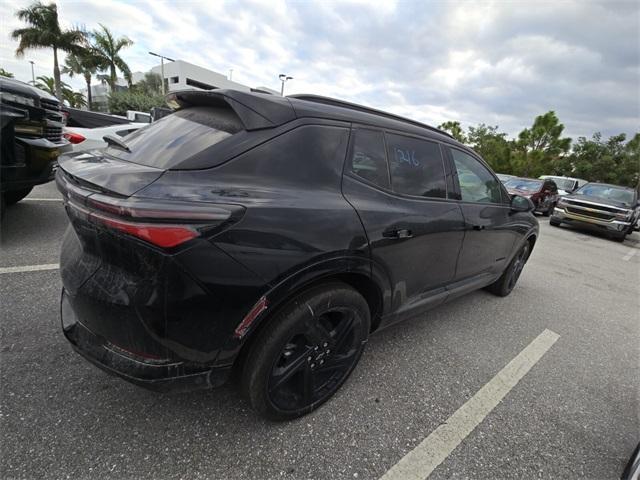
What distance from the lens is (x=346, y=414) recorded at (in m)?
2.00

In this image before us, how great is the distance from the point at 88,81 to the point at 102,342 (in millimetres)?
43525

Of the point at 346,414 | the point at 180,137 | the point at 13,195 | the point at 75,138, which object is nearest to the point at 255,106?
the point at 180,137

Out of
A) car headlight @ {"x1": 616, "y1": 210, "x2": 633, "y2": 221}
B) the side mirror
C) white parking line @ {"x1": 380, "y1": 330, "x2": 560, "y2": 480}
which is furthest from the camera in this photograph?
car headlight @ {"x1": 616, "y1": 210, "x2": 633, "y2": 221}

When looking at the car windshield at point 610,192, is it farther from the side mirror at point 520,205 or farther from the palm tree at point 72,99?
the palm tree at point 72,99

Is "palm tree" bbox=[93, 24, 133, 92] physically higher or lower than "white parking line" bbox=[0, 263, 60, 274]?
higher

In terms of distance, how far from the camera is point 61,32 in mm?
24141

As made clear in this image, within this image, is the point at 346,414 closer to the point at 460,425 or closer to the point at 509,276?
the point at 460,425

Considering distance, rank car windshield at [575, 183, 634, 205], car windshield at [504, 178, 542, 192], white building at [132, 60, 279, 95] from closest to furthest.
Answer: car windshield at [575, 183, 634, 205] < car windshield at [504, 178, 542, 192] < white building at [132, 60, 279, 95]

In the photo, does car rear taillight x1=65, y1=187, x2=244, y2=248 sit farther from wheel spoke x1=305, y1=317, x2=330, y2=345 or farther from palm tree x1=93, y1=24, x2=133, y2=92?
palm tree x1=93, y1=24, x2=133, y2=92

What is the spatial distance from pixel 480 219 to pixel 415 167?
0.95 meters

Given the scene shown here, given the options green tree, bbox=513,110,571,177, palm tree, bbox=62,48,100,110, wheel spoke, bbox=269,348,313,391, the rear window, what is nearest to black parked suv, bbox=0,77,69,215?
the rear window

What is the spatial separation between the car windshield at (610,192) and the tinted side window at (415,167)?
11378mm

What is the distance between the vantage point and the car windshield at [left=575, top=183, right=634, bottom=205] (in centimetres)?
1058

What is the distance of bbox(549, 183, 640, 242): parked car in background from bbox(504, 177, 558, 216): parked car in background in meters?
1.12
